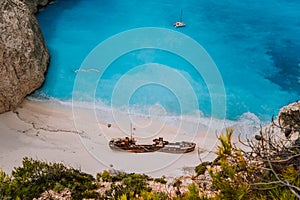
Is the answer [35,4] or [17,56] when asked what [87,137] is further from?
[35,4]

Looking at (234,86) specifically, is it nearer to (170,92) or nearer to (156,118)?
(170,92)

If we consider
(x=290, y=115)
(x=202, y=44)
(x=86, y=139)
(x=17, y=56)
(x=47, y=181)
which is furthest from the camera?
(x=202, y=44)

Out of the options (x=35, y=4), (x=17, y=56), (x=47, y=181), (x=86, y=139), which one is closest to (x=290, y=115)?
(x=47, y=181)

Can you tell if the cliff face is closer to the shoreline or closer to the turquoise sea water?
the shoreline

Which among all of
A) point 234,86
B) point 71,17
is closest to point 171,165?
point 234,86

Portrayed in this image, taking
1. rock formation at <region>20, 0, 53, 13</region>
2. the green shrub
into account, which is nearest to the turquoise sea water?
rock formation at <region>20, 0, 53, 13</region>

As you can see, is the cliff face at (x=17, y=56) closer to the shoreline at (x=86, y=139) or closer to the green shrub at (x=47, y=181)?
the shoreline at (x=86, y=139)

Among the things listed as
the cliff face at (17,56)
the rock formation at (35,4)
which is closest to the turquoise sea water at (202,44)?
the rock formation at (35,4)

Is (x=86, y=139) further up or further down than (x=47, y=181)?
further down
